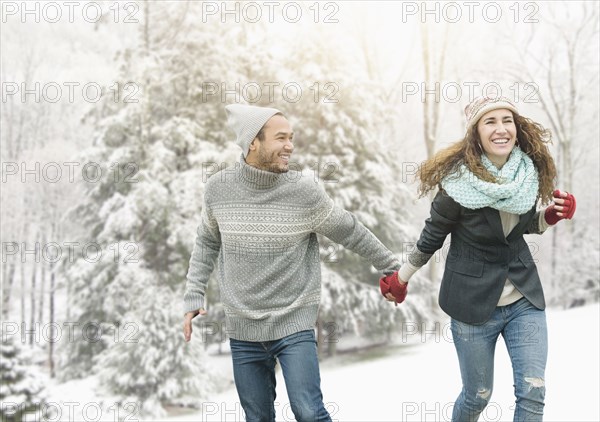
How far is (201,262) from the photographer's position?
3564mm

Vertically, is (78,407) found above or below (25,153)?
below

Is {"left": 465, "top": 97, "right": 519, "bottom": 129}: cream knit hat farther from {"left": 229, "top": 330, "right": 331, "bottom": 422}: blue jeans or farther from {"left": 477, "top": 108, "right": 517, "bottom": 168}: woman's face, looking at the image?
{"left": 229, "top": 330, "right": 331, "bottom": 422}: blue jeans

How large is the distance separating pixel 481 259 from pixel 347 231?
716mm

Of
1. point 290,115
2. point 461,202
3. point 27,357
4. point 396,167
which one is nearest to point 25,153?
point 290,115

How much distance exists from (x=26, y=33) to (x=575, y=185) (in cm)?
1914

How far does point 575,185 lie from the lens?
21328 millimetres

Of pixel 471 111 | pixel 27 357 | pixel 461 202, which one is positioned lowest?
pixel 27 357

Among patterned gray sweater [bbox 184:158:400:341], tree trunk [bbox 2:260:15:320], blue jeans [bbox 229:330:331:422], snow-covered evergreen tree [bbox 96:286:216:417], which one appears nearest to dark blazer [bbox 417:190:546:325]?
patterned gray sweater [bbox 184:158:400:341]

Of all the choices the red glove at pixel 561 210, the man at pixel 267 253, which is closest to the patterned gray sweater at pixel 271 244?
the man at pixel 267 253

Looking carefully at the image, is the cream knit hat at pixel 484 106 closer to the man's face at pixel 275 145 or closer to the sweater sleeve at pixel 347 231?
the sweater sleeve at pixel 347 231

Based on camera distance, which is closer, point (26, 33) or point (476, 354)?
point (476, 354)

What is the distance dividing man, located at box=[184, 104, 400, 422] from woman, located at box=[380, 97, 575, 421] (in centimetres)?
59

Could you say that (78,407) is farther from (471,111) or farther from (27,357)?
(471,111)

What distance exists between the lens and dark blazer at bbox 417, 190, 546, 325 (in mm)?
2971
